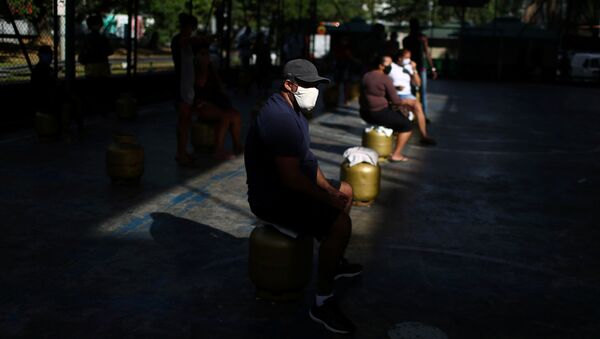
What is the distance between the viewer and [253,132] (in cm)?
471

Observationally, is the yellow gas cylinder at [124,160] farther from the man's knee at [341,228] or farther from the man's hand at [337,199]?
the man's knee at [341,228]

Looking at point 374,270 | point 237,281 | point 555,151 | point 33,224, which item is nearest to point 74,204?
point 33,224

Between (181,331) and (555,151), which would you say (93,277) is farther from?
(555,151)

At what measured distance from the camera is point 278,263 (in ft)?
15.9

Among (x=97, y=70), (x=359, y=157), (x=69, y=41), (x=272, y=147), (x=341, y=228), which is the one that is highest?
(x=69, y=41)

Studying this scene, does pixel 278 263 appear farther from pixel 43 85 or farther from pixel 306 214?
pixel 43 85

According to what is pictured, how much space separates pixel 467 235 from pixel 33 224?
4.15 m

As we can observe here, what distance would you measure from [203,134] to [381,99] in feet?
8.86

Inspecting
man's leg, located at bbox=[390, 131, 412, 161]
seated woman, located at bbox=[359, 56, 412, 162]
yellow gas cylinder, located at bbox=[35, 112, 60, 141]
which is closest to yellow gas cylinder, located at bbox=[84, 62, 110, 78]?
yellow gas cylinder, located at bbox=[35, 112, 60, 141]

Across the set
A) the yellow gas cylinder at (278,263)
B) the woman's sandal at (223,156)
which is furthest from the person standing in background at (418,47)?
the yellow gas cylinder at (278,263)

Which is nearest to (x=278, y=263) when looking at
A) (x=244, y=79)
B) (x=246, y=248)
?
(x=246, y=248)

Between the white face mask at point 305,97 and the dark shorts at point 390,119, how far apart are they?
19.8ft

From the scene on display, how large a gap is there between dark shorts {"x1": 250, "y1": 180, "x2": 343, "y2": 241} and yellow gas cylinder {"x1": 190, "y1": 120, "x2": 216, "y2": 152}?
6.02 meters

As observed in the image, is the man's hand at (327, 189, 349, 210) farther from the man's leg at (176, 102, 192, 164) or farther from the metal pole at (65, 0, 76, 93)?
the metal pole at (65, 0, 76, 93)
